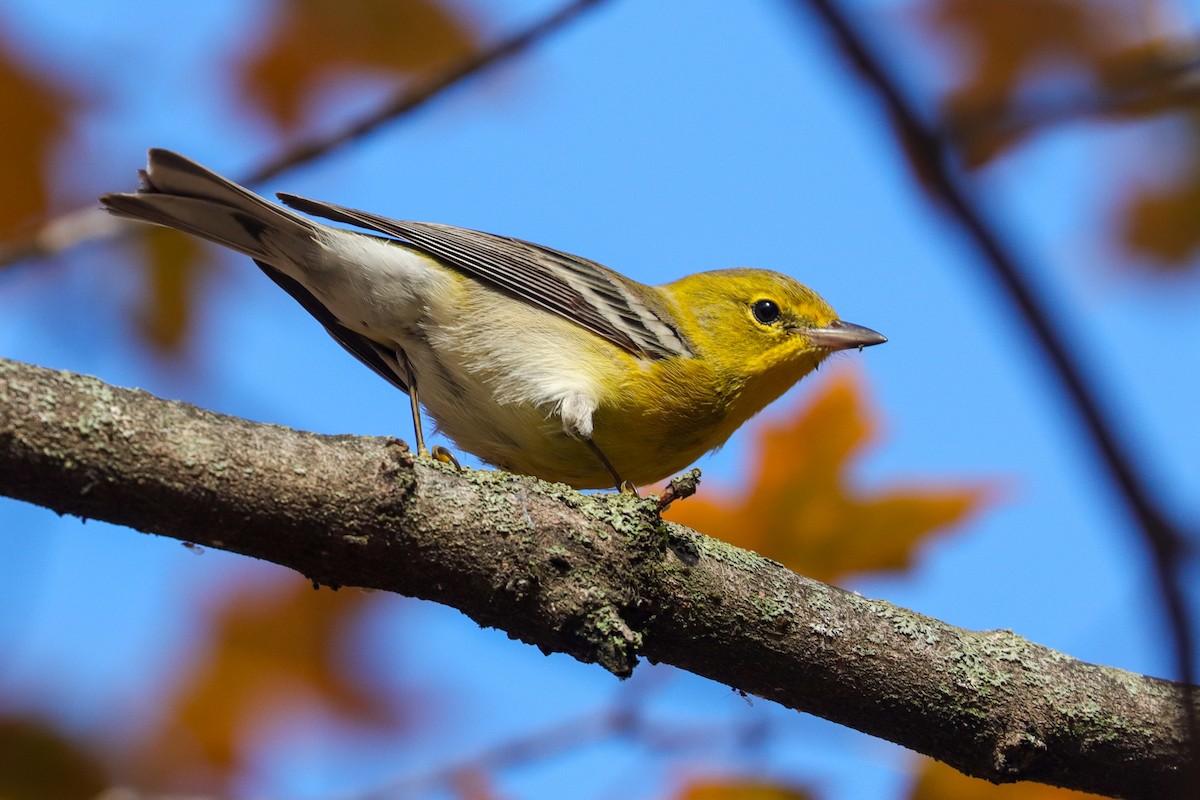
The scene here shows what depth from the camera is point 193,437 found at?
2834 mm

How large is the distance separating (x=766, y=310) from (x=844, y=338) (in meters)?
0.46

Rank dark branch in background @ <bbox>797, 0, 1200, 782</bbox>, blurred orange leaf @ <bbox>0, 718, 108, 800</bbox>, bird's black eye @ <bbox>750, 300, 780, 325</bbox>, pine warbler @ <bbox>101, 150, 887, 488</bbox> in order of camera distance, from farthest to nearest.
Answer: bird's black eye @ <bbox>750, 300, 780, 325</bbox>, pine warbler @ <bbox>101, 150, 887, 488</bbox>, blurred orange leaf @ <bbox>0, 718, 108, 800</bbox>, dark branch in background @ <bbox>797, 0, 1200, 782</bbox>

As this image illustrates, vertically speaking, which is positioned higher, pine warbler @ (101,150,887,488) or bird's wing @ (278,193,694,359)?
bird's wing @ (278,193,694,359)

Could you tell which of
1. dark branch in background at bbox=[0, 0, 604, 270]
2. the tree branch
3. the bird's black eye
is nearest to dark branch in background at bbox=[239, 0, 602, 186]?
dark branch in background at bbox=[0, 0, 604, 270]

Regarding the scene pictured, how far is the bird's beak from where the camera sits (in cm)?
622

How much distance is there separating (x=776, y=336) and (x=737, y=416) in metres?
0.67

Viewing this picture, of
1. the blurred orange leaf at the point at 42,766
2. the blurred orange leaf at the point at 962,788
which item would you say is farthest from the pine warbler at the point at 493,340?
the blurred orange leaf at the point at 42,766

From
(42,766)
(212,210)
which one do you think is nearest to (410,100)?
(212,210)

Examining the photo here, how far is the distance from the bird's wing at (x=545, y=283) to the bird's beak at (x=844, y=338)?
34.3 inches

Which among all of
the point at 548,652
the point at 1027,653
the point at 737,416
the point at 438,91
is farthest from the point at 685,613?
the point at 737,416

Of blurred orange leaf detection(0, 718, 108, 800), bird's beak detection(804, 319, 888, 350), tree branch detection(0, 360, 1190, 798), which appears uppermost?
bird's beak detection(804, 319, 888, 350)

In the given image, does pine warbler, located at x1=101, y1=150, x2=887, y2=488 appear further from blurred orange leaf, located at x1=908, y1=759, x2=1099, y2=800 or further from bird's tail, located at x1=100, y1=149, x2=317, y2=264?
blurred orange leaf, located at x1=908, y1=759, x2=1099, y2=800

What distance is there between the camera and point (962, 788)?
402cm

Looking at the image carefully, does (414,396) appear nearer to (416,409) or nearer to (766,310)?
(416,409)
